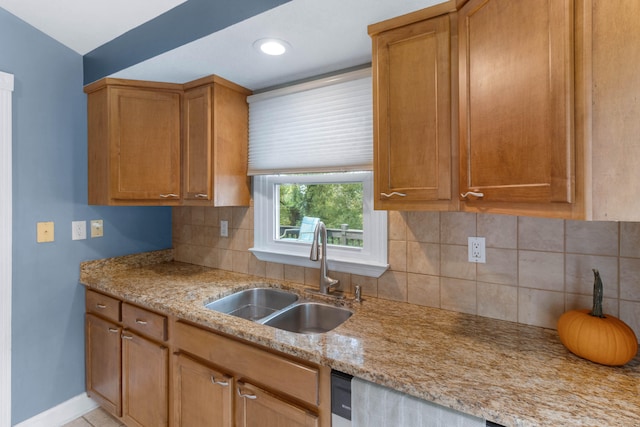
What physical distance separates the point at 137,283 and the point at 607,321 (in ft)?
7.27

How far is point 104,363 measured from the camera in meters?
1.96

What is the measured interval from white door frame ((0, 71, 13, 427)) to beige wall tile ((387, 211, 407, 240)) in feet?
6.96

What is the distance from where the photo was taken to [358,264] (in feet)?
5.52

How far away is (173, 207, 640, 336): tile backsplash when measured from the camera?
3.77 feet

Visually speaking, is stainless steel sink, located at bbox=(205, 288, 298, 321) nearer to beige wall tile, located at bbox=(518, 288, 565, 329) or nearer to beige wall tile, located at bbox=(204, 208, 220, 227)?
beige wall tile, located at bbox=(204, 208, 220, 227)

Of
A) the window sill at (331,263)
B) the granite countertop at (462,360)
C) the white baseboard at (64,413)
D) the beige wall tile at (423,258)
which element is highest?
the beige wall tile at (423,258)

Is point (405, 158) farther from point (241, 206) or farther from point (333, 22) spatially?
point (241, 206)

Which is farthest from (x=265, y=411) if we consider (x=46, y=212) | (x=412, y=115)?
(x=46, y=212)

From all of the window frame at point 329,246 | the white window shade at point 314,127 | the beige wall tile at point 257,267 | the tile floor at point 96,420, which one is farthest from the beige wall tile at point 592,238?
the tile floor at point 96,420

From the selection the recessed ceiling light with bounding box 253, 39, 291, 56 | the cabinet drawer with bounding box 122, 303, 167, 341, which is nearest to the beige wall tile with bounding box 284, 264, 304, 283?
the cabinet drawer with bounding box 122, 303, 167, 341

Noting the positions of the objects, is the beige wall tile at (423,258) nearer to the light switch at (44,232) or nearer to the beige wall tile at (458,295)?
the beige wall tile at (458,295)

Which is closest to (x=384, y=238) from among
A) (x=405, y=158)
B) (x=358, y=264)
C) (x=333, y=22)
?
(x=358, y=264)

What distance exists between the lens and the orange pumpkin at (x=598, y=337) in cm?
96

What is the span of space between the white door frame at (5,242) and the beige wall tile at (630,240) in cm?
291
